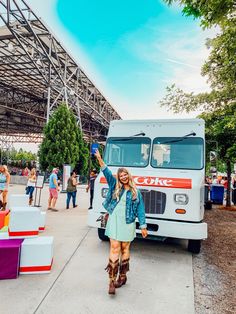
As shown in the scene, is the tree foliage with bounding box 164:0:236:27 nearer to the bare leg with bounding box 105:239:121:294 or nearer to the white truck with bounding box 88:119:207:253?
the white truck with bounding box 88:119:207:253

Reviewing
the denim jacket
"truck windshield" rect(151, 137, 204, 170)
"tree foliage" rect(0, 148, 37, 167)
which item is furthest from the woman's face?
"tree foliage" rect(0, 148, 37, 167)

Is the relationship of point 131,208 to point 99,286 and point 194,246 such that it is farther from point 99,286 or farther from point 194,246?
point 194,246

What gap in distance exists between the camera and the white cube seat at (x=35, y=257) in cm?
390

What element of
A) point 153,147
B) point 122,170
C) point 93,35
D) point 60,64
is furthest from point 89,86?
point 122,170

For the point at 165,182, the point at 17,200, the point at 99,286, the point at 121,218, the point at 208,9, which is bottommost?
the point at 99,286

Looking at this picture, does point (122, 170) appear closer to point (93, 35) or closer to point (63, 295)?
point (63, 295)

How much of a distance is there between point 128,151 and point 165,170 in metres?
1.02

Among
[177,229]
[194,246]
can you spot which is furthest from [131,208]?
[194,246]

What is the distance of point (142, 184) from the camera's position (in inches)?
191

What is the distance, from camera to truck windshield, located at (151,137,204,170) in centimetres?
529

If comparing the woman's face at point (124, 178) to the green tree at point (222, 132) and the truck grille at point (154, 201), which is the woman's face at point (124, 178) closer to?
the truck grille at point (154, 201)

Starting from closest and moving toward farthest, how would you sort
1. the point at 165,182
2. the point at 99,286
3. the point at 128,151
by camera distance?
1. the point at 99,286
2. the point at 165,182
3. the point at 128,151

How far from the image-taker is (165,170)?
17.2 feet

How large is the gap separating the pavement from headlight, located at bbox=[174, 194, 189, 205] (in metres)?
1.19
